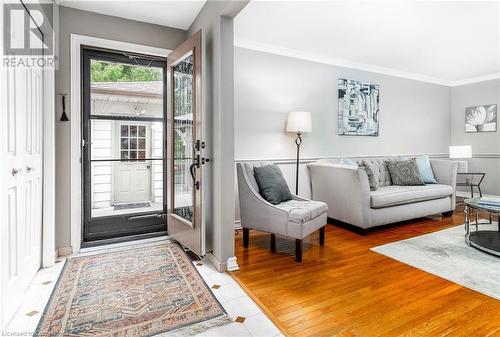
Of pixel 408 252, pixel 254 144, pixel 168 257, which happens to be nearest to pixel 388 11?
pixel 254 144

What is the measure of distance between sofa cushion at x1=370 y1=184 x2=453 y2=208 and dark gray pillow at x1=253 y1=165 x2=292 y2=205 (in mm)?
1198

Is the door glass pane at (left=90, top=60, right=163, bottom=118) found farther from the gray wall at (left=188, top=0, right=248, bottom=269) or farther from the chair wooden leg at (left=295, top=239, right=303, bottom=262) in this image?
the chair wooden leg at (left=295, top=239, right=303, bottom=262)

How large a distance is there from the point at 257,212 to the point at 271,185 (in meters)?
0.33

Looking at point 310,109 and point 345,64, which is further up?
point 345,64

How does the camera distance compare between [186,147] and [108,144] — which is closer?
[186,147]

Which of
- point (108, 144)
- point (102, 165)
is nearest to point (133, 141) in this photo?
point (108, 144)

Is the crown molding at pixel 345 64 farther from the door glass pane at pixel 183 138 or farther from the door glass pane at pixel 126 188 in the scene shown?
the door glass pane at pixel 126 188

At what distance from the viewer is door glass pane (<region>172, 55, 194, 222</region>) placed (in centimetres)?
280

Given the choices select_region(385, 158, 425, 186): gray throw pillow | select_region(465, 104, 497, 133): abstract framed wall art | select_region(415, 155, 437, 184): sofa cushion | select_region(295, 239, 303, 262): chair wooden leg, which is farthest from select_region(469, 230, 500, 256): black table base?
select_region(465, 104, 497, 133): abstract framed wall art

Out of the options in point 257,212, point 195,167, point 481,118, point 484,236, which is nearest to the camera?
point 195,167

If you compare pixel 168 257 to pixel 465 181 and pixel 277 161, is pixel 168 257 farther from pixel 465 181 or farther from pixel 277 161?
pixel 465 181

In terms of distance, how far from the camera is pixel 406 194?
376cm

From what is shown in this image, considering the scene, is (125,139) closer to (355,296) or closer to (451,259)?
(355,296)

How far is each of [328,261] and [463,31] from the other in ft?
10.4
